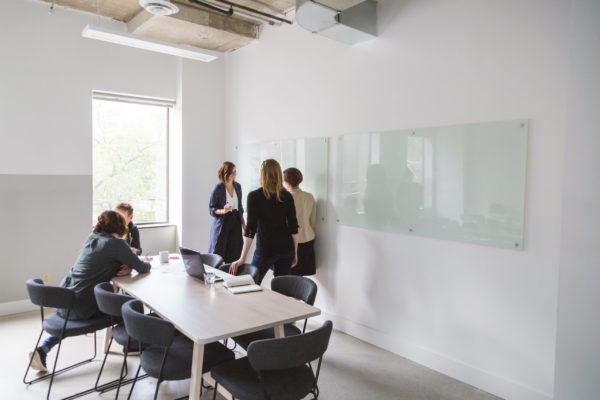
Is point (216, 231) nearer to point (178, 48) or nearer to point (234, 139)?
point (234, 139)

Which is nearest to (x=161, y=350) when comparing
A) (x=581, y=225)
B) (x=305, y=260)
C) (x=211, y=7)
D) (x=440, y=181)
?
(x=305, y=260)

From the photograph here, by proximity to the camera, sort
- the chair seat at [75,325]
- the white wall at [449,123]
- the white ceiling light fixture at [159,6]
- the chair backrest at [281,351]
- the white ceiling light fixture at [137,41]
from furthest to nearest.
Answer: the white ceiling light fixture at [137,41] → the white ceiling light fixture at [159,6] → the chair seat at [75,325] → the white wall at [449,123] → the chair backrest at [281,351]

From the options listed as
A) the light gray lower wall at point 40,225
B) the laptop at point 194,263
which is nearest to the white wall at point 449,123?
the laptop at point 194,263

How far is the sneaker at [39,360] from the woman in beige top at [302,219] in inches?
90.1

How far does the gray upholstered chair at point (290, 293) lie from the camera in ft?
9.52

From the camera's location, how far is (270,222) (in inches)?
143

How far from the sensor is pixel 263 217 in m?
3.62

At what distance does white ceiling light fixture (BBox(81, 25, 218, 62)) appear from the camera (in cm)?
386

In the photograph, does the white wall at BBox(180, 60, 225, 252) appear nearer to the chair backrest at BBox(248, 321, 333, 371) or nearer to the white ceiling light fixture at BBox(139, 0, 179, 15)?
the white ceiling light fixture at BBox(139, 0, 179, 15)

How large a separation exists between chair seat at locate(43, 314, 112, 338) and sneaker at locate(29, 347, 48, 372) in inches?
14.1

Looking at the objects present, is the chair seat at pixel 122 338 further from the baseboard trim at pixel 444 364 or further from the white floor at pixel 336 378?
the baseboard trim at pixel 444 364

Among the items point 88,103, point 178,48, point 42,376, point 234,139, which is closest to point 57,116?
point 88,103

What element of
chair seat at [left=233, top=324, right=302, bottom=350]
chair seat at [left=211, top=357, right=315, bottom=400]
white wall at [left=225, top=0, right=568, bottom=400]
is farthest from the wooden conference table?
white wall at [left=225, top=0, right=568, bottom=400]

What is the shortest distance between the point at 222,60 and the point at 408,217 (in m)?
3.95
